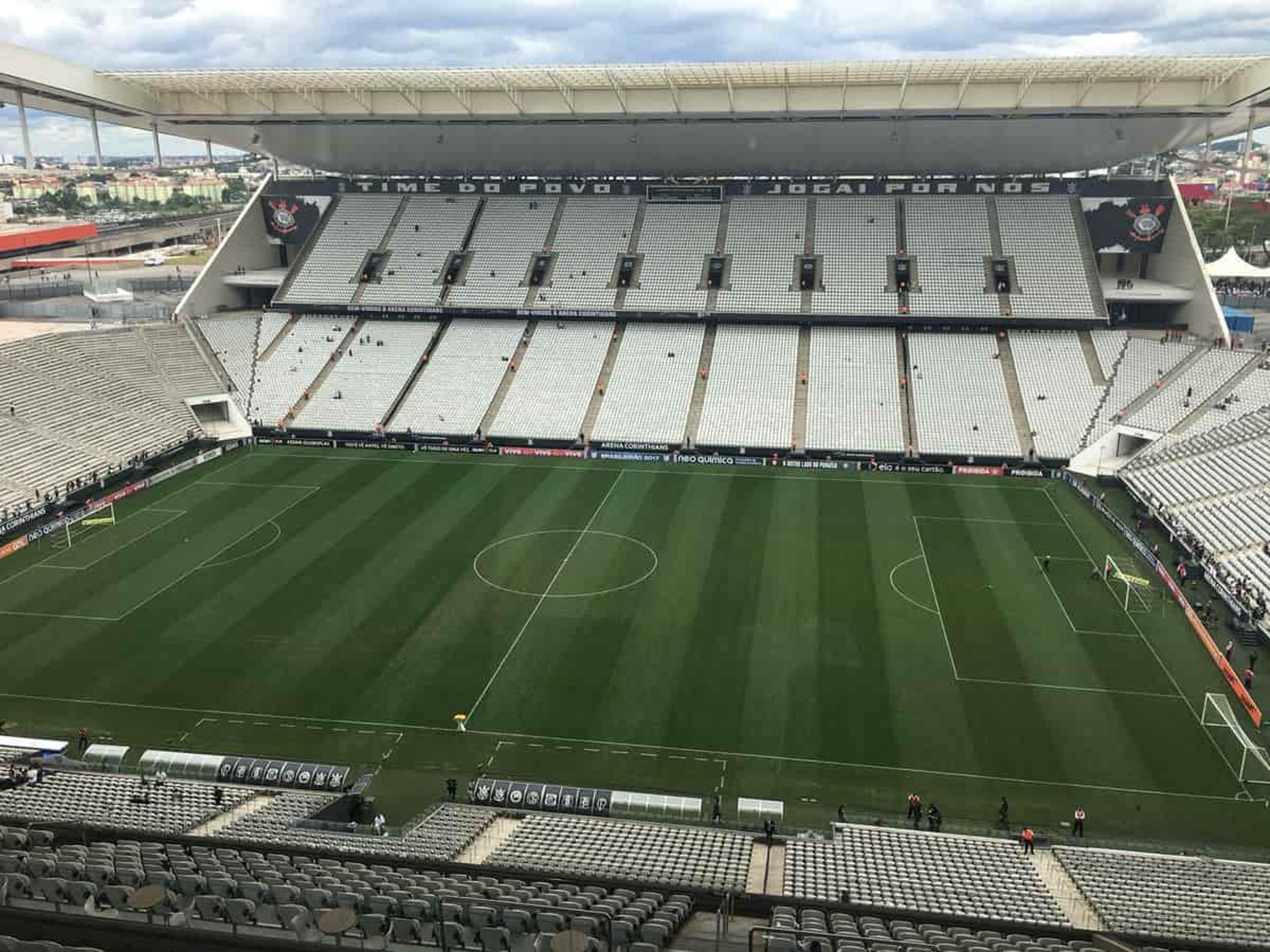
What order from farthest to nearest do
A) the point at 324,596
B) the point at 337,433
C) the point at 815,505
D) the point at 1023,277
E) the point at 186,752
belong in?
the point at 1023,277 → the point at 337,433 → the point at 815,505 → the point at 324,596 → the point at 186,752

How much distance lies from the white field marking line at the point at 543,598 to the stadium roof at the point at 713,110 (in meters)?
21.3

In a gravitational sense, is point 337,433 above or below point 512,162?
below

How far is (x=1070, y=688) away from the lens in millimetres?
26438

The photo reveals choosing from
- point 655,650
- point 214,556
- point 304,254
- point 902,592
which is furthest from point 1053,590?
point 304,254

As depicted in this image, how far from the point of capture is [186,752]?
23.9m

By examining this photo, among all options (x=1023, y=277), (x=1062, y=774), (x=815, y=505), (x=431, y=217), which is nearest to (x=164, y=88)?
(x=431, y=217)

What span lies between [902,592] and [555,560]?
12.1 metres

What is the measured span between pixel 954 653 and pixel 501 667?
43.1 ft

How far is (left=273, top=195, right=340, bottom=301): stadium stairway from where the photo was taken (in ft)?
200

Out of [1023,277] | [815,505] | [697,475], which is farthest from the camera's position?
[1023,277]

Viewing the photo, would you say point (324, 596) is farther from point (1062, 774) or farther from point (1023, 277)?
point (1023, 277)

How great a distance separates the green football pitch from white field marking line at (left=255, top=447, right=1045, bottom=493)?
1858 mm

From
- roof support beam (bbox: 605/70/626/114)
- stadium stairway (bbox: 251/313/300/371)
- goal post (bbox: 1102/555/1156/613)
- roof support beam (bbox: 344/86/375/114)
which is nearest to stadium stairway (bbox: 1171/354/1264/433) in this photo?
goal post (bbox: 1102/555/1156/613)

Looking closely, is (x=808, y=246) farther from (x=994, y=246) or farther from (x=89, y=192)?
(x=89, y=192)
